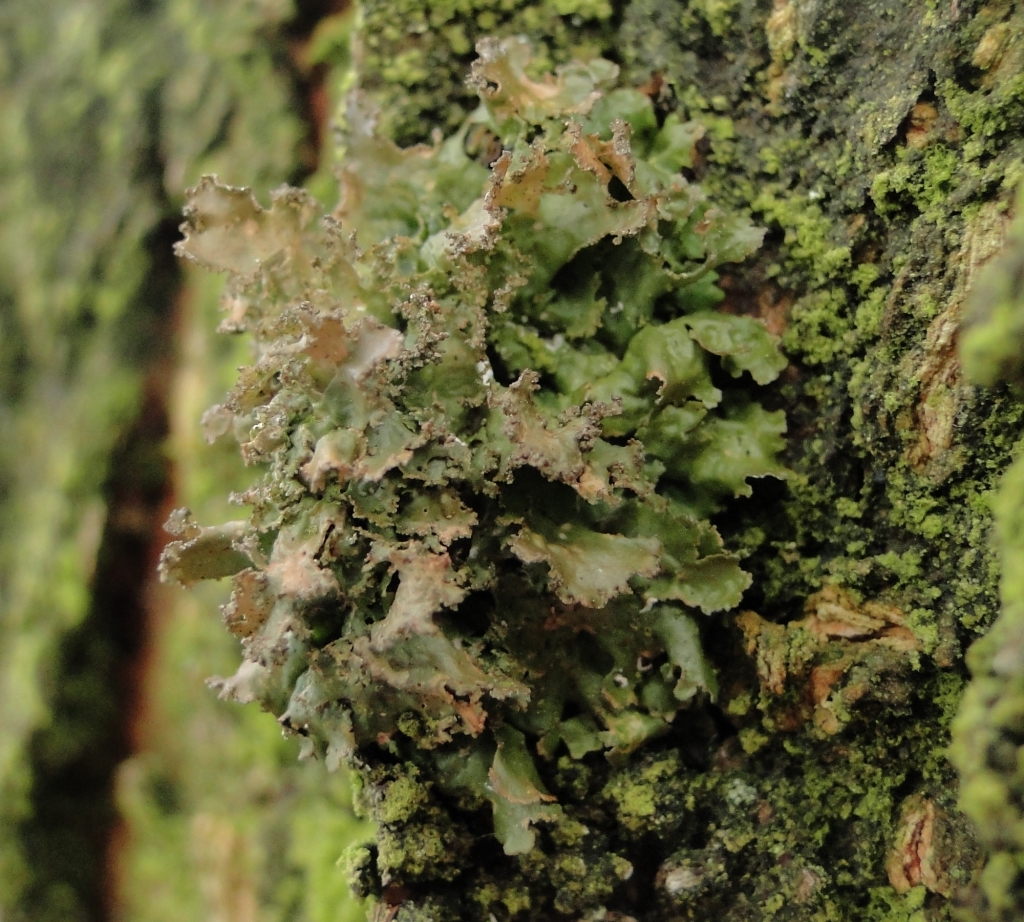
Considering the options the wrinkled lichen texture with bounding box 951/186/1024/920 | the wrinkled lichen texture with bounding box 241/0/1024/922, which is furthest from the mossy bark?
the wrinkled lichen texture with bounding box 951/186/1024/920

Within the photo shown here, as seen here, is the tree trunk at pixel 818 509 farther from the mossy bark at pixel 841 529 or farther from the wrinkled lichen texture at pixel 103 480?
the wrinkled lichen texture at pixel 103 480

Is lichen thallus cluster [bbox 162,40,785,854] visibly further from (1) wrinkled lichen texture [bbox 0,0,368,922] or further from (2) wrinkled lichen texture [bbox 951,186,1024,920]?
(1) wrinkled lichen texture [bbox 0,0,368,922]

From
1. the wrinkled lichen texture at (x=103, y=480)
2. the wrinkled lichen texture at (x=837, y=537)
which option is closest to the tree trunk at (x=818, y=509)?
the wrinkled lichen texture at (x=837, y=537)

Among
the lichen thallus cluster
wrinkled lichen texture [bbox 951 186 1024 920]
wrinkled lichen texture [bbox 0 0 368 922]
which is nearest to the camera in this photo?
wrinkled lichen texture [bbox 951 186 1024 920]

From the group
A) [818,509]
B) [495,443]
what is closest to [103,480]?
[495,443]

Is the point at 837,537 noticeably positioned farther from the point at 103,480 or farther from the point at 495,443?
the point at 103,480

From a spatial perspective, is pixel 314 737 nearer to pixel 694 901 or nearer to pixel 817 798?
pixel 694 901
